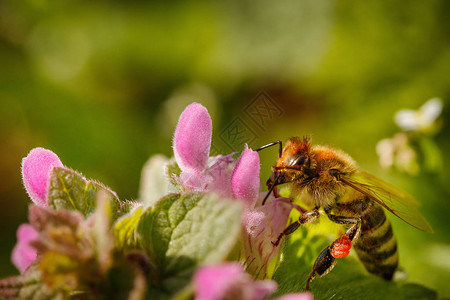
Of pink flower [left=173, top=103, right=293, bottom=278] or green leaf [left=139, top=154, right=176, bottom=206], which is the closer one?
pink flower [left=173, top=103, right=293, bottom=278]

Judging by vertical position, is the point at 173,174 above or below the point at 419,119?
below

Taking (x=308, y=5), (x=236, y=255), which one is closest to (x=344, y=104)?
(x=308, y=5)

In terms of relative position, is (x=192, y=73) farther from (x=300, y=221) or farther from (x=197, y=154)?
(x=197, y=154)

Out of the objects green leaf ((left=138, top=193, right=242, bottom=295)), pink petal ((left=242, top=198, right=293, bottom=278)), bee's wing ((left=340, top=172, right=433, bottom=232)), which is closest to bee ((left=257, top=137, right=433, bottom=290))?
bee's wing ((left=340, top=172, right=433, bottom=232))

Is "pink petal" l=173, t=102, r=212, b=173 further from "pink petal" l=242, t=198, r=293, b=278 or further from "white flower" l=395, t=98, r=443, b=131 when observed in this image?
"white flower" l=395, t=98, r=443, b=131

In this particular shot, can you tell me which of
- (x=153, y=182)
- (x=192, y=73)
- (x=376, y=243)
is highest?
(x=192, y=73)

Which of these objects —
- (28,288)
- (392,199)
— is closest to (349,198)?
(392,199)

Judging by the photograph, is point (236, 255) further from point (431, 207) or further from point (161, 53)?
point (161, 53)

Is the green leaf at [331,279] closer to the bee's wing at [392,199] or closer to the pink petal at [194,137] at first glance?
the bee's wing at [392,199]
